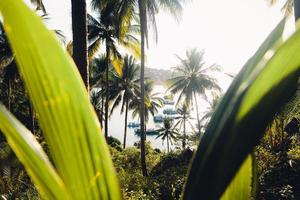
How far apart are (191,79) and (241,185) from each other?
3009 centimetres

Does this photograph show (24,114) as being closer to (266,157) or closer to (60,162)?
(266,157)

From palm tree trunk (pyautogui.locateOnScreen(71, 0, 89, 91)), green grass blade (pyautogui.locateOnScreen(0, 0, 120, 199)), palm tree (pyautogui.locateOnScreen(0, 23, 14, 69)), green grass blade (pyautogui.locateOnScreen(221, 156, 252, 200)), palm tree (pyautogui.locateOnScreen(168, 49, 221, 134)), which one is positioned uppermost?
palm tree (pyautogui.locateOnScreen(168, 49, 221, 134))

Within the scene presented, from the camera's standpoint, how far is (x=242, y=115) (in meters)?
0.37

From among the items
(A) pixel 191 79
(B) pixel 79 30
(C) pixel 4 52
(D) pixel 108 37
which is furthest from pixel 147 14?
(A) pixel 191 79

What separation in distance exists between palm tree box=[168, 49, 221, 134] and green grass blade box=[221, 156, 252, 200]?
2933cm

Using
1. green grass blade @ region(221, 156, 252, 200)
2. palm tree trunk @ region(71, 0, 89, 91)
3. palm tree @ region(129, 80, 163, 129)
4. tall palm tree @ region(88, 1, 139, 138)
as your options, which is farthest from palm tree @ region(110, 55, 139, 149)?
green grass blade @ region(221, 156, 252, 200)

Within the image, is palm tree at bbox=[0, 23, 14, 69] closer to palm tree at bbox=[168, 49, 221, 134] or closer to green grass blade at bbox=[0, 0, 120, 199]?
palm tree at bbox=[168, 49, 221, 134]

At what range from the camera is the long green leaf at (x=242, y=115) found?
0.35 m

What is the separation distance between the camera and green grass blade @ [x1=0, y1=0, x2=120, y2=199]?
0.35 metres

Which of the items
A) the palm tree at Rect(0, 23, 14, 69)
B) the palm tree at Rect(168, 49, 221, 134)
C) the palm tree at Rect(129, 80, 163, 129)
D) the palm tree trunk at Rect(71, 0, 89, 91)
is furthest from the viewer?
the palm tree at Rect(129, 80, 163, 129)

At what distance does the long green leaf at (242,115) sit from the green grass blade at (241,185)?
0.03m

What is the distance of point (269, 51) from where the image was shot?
0.35 m

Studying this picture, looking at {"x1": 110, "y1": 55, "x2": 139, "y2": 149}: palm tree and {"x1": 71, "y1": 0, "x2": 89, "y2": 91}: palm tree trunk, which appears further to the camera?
{"x1": 110, "y1": 55, "x2": 139, "y2": 149}: palm tree

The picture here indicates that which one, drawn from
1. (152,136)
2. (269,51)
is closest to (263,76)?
(269,51)
